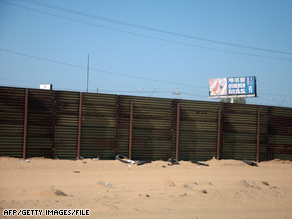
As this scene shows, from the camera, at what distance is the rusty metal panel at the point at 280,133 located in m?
17.4

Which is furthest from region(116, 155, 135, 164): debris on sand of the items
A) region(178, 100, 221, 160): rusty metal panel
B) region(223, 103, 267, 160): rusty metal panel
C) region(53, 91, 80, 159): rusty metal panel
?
region(223, 103, 267, 160): rusty metal panel

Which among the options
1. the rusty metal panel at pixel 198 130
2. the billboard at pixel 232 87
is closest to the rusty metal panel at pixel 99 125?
the rusty metal panel at pixel 198 130

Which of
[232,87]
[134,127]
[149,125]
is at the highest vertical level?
[232,87]

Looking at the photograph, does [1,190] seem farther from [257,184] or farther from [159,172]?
[257,184]

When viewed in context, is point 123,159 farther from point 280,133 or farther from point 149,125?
point 280,133

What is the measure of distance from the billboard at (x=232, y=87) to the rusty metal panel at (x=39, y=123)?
31055 mm

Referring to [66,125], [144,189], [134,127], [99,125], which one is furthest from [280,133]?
[66,125]

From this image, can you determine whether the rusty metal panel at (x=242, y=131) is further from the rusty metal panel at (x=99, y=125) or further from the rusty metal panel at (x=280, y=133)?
the rusty metal panel at (x=99, y=125)

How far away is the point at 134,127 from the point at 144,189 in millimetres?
4790

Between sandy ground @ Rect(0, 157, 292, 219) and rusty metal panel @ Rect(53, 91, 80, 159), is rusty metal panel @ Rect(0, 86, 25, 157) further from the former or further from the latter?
rusty metal panel @ Rect(53, 91, 80, 159)

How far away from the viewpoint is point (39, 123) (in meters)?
12.6

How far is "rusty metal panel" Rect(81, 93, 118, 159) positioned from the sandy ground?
667mm

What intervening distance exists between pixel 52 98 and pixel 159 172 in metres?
5.11

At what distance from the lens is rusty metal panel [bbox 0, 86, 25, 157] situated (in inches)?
474
